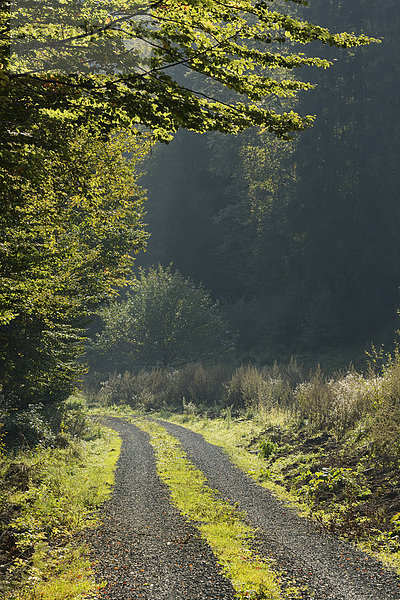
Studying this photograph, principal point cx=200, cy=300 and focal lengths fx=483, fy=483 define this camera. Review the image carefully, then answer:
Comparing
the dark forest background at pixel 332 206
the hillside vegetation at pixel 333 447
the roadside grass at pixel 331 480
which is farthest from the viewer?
the dark forest background at pixel 332 206

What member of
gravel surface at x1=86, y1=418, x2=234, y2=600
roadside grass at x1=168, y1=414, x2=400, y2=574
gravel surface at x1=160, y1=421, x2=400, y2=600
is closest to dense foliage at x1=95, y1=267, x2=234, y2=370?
roadside grass at x1=168, y1=414, x2=400, y2=574

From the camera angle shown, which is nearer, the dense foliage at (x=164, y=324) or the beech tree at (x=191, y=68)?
the beech tree at (x=191, y=68)

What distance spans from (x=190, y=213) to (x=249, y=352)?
1910 centimetres

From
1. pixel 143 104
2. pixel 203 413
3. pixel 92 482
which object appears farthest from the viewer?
pixel 203 413

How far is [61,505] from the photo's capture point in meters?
8.44

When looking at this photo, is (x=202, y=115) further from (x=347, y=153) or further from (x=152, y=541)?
(x=347, y=153)

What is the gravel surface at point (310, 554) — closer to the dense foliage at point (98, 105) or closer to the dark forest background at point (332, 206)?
the dense foliage at point (98, 105)

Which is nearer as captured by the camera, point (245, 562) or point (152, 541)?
point (245, 562)

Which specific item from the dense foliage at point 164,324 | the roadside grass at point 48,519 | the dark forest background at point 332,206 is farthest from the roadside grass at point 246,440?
the dark forest background at point 332,206

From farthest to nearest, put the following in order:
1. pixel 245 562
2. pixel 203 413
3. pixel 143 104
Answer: pixel 203 413 < pixel 245 562 < pixel 143 104

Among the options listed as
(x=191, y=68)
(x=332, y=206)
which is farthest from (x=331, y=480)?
(x=332, y=206)

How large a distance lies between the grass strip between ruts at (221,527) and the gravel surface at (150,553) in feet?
0.55

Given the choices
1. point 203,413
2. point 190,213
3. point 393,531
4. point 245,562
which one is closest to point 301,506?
point 393,531

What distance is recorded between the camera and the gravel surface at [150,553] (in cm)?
542
